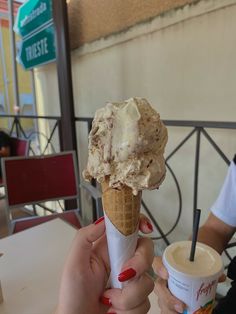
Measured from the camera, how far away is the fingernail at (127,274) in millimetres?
533

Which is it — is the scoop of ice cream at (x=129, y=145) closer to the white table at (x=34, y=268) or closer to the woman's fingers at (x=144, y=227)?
the woman's fingers at (x=144, y=227)

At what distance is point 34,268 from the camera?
0.90 meters

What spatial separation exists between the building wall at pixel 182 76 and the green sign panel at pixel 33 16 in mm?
605

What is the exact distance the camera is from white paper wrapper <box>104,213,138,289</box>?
54cm

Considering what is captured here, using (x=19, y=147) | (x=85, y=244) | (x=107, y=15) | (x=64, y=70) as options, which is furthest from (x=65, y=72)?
(x=85, y=244)

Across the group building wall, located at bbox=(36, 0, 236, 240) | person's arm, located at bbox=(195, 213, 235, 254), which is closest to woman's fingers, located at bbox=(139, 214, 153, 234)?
person's arm, located at bbox=(195, 213, 235, 254)

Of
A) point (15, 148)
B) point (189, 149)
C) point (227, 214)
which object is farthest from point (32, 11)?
point (227, 214)

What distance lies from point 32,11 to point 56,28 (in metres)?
0.80

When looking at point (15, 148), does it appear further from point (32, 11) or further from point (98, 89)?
point (32, 11)

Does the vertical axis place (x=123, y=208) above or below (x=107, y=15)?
below

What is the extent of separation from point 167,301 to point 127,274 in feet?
0.50

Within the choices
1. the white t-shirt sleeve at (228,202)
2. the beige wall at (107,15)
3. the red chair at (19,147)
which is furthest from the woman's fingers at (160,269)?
the red chair at (19,147)

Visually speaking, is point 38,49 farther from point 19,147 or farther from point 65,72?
point 19,147

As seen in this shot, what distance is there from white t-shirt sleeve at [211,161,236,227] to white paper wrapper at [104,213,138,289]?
0.53 m
